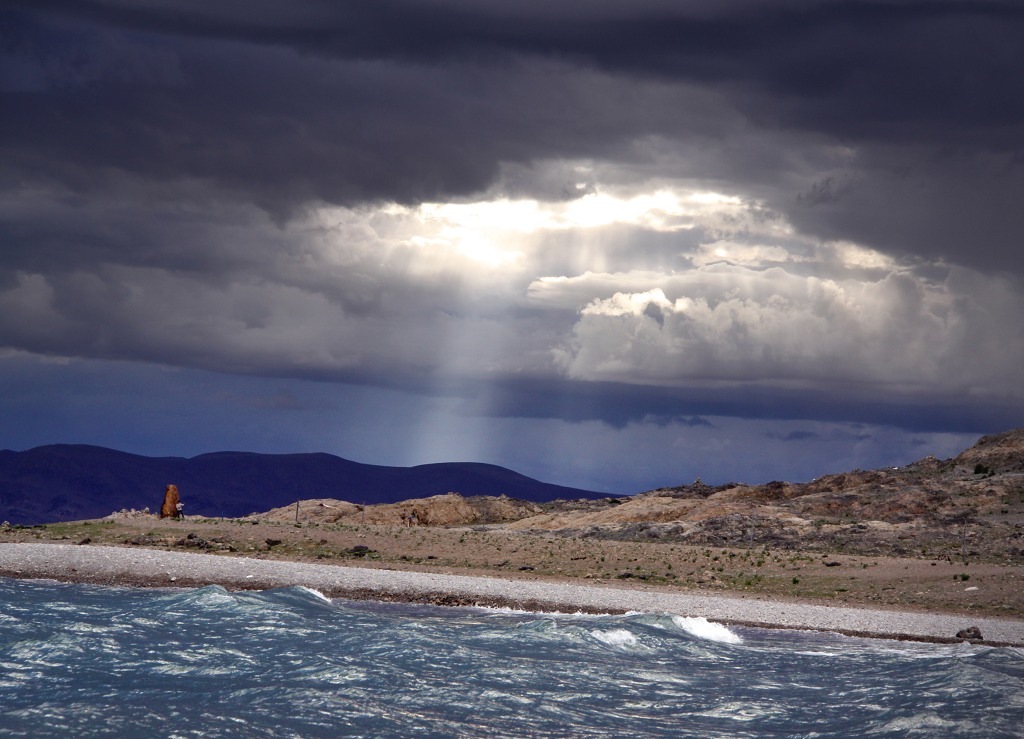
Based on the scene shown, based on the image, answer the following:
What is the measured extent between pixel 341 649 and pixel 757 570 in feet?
109

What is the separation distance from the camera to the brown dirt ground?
53.0 m

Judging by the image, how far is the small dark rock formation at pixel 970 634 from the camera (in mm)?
42562

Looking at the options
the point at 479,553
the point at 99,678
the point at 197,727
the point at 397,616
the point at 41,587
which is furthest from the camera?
the point at 479,553

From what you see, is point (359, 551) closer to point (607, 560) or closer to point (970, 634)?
point (607, 560)

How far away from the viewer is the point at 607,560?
64312mm

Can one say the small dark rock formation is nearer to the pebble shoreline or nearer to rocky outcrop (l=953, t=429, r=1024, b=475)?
the pebble shoreline

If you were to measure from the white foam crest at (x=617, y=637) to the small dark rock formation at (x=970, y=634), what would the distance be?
47.7 feet

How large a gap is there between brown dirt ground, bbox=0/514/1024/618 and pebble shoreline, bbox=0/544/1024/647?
11.0 ft

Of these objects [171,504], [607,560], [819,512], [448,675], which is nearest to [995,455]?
[819,512]

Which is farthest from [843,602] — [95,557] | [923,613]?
[95,557]

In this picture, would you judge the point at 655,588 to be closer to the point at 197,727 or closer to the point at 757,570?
the point at 757,570

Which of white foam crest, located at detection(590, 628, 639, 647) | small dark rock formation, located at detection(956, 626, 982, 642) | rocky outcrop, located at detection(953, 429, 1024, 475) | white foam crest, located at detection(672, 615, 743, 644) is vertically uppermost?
rocky outcrop, located at detection(953, 429, 1024, 475)

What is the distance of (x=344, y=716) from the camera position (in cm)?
2686

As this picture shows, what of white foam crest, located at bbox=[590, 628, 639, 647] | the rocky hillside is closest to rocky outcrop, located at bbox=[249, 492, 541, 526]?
the rocky hillside
